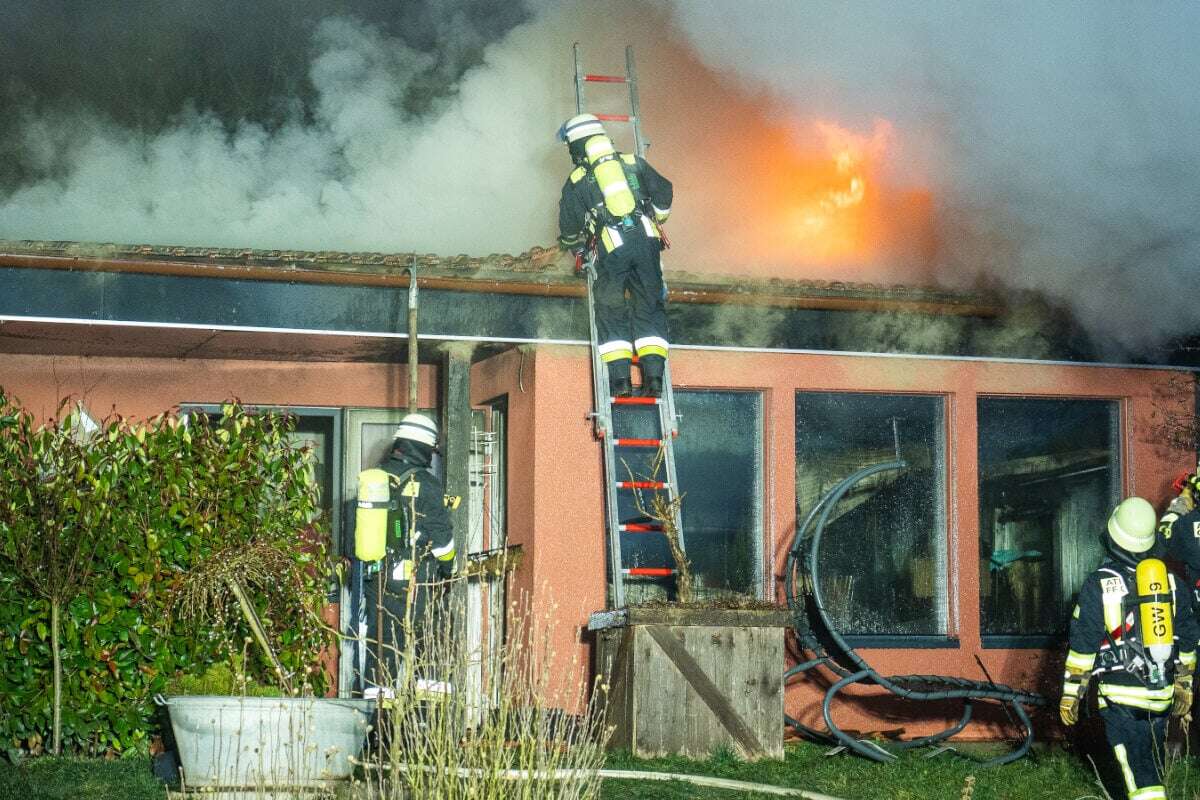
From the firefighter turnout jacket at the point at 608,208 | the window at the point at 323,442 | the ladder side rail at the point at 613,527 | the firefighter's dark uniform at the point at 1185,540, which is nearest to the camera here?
the firefighter's dark uniform at the point at 1185,540

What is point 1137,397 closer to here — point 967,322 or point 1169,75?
point 967,322

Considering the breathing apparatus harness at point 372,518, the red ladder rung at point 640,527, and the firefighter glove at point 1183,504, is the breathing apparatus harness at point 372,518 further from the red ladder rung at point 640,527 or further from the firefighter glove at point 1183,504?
the firefighter glove at point 1183,504

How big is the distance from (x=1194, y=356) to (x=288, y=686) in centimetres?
633

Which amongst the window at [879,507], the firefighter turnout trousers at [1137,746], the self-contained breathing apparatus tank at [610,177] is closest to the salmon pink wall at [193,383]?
the self-contained breathing apparatus tank at [610,177]

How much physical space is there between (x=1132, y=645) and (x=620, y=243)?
144 inches

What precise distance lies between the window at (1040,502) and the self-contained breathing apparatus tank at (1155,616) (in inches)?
87.8

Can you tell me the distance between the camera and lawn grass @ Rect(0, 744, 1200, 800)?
643 cm

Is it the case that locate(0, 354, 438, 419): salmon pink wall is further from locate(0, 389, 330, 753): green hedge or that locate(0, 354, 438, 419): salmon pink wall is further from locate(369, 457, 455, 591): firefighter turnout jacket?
locate(369, 457, 455, 591): firefighter turnout jacket

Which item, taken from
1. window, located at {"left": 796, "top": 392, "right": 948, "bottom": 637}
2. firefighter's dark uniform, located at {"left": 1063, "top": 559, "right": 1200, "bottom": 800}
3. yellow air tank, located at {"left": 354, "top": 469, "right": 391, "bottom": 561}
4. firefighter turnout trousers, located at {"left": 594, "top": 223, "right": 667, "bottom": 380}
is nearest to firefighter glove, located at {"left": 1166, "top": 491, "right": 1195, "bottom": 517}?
firefighter's dark uniform, located at {"left": 1063, "top": 559, "right": 1200, "bottom": 800}

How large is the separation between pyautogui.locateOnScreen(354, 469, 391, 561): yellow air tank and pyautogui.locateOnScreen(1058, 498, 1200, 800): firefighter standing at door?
3664 millimetres

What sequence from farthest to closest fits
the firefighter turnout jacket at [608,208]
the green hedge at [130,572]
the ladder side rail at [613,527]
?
the firefighter turnout jacket at [608,208] → the ladder side rail at [613,527] → the green hedge at [130,572]

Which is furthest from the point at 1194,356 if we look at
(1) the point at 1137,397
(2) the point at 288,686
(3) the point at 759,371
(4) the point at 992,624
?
(2) the point at 288,686

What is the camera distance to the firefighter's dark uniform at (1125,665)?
6.92 metres

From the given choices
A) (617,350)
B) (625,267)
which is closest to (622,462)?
(617,350)
